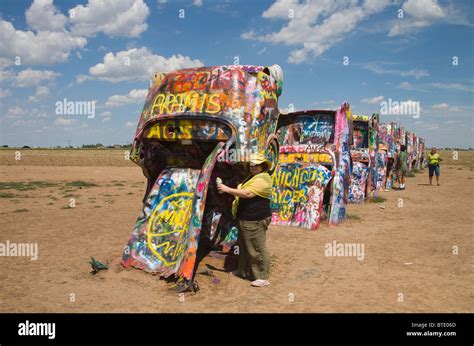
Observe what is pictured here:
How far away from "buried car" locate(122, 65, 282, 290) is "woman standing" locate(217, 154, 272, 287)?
0.30m

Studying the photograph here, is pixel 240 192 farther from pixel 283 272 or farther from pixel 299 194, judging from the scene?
pixel 299 194

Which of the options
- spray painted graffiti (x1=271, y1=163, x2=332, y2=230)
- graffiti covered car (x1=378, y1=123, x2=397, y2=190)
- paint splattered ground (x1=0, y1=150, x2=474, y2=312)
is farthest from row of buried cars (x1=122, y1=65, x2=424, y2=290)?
graffiti covered car (x1=378, y1=123, x2=397, y2=190)

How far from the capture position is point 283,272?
6.53 meters

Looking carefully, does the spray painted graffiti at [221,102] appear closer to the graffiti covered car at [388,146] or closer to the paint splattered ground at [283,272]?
the paint splattered ground at [283,272]

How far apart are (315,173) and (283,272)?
3.85m

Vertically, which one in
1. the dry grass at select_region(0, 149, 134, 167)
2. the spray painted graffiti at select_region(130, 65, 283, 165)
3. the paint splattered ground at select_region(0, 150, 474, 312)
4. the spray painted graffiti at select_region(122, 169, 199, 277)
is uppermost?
the spray painted graffiti at select_region(130, 65, 283, 165)

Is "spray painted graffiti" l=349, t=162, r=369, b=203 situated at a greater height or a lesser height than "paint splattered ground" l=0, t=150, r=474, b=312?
greater

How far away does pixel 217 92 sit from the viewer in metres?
6.35

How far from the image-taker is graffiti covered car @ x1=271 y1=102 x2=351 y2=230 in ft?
32.2

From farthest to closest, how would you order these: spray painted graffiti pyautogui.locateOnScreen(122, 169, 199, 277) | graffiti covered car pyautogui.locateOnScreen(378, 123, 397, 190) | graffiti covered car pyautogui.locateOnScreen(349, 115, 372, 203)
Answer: graffiti covered car pyautogui.locateOnScreen(378, 123, 397, 190)
graffiti covered car pyautogui.locateOnScreen(349, 115, 372, 203)
spray painted graffiti pyautogui.locateOnScreen(122, 169, 199, 277)

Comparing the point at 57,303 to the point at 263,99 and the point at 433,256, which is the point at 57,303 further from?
the point at 433,256

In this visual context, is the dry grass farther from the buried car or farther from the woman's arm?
the woman's arm

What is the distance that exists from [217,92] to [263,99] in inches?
28.2

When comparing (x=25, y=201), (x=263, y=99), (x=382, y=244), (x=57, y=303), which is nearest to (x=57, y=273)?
(x=57, y=303)
